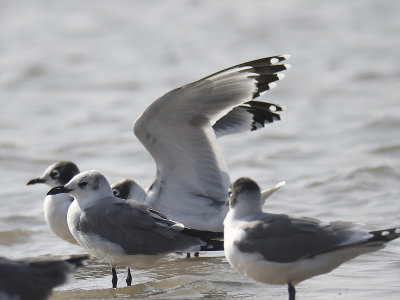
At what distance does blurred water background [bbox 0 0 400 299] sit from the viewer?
6809 mm

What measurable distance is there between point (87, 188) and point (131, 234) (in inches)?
19.9

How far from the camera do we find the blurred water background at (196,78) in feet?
22.3

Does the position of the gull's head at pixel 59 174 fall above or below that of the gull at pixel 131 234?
above

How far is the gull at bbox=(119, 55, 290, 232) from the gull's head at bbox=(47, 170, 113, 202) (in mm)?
696

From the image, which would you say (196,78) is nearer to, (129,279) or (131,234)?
(129,279)

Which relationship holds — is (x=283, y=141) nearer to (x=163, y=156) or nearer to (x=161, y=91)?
(x=161, y=91)

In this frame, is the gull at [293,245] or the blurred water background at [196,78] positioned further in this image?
the blurred water background at [196,78]

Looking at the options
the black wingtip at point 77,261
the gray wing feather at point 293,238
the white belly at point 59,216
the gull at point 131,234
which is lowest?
the black wingtip at point 77,261

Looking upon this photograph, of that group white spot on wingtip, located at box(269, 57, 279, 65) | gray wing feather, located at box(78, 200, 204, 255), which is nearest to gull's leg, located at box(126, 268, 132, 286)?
gray wing feather, located at box(78, 200, 204, 255)

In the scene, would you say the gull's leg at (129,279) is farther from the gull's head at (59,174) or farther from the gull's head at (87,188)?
the gull's head at (59,174)

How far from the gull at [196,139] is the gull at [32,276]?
5.75 feet

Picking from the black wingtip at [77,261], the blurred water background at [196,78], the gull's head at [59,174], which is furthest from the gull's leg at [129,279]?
the gull's head at [59,174]

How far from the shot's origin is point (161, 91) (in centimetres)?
1339

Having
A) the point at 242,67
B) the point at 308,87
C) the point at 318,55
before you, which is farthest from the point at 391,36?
the point at 242,67
